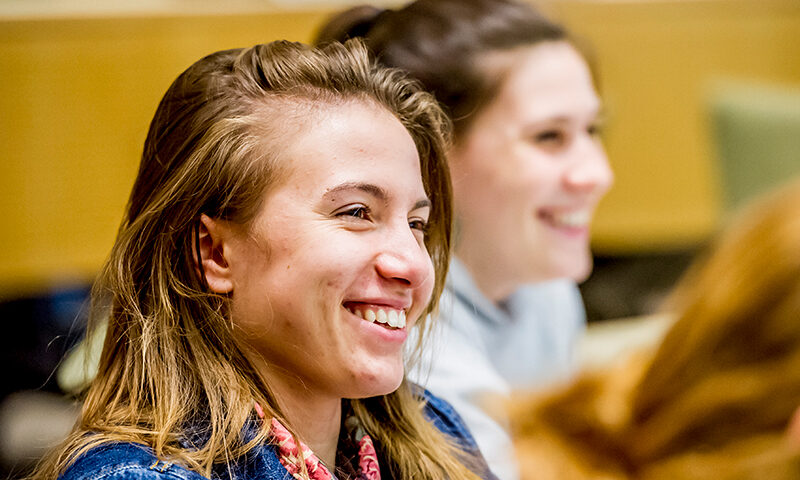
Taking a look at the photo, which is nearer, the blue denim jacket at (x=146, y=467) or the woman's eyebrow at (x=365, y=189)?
the blue denim jacket at (x=146, y=467)

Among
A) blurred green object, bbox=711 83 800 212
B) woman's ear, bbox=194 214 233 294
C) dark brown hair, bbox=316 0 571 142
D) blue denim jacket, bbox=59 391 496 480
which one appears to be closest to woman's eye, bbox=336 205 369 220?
woman's ear, bbox=194 214 233 294

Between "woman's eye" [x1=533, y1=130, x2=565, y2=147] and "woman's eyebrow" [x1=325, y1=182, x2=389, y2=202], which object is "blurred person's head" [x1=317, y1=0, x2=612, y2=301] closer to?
"woman's eye" [x1=533, y1=130, x2=565, y2=147]

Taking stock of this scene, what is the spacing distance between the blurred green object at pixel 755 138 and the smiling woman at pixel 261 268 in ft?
7.12

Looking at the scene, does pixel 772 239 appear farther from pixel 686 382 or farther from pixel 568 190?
pixel 568 190

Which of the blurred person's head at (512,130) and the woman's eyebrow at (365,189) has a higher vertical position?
the blurred person's head at (512,130)

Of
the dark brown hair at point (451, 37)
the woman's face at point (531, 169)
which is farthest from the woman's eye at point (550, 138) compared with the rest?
the dark brown hair at point (451, 37)

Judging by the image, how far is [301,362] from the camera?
1.00 metres

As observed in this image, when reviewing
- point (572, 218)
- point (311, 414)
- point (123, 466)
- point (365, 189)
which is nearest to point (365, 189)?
point (365, 189)

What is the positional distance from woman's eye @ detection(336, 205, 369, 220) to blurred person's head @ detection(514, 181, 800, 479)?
0.93 ft

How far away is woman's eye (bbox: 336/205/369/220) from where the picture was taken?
3.28 ft

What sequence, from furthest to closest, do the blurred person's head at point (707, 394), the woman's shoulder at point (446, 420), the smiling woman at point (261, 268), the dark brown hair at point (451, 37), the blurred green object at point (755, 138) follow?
the blurred green object at point (755, 138)
the dark brown hair at point (451, 37)
the woman's shoulder at point (446, 420)
the smiling woman at point (261, 268)
the blurred person's head at point (707, 394)

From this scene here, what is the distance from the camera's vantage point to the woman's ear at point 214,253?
1009 mm

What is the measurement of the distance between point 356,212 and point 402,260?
2.6 inches

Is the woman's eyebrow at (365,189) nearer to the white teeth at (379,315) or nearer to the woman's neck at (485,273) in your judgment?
the white teeth at (379,315)
